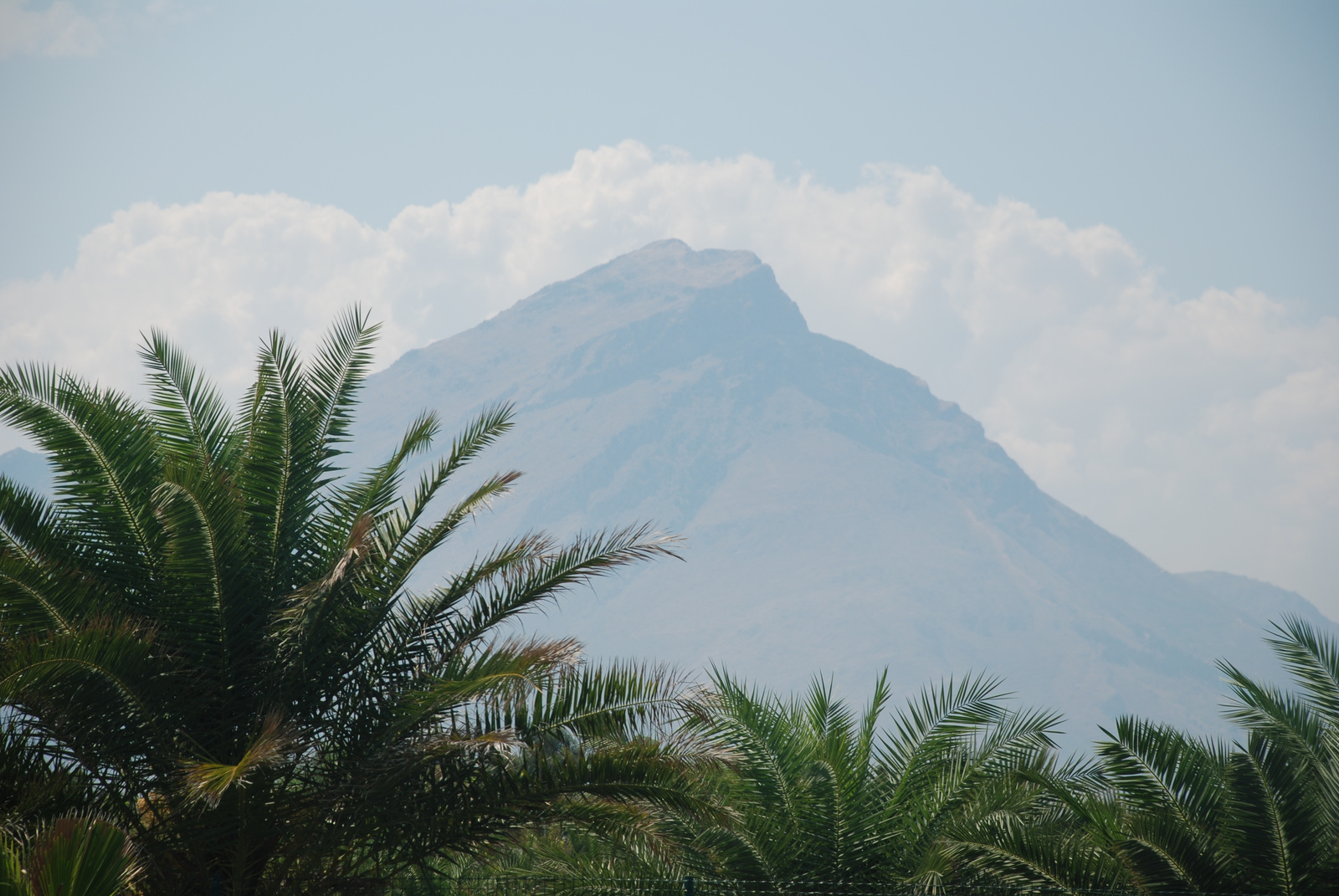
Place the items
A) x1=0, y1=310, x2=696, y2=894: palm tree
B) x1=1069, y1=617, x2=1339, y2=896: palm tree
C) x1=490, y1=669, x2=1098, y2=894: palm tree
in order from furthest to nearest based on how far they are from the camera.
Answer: x1=490, y1=669, x2=1098, y2=894: palm tree, x1=1069, y1=617, x2=1339, y2=896: palm tree, x1=0, y1=310, x2=696, y2=894: palm tree

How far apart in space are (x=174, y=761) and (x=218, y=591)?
110 cm

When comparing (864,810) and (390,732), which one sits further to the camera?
(864,810)

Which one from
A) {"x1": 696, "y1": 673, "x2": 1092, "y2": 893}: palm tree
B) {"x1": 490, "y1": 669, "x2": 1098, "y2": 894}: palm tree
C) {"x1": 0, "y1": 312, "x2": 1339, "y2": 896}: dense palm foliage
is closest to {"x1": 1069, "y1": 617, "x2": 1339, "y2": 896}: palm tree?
{"x1": 0, "y1": 312, "x2": 1339, "y2": 896}: dense palm foliage

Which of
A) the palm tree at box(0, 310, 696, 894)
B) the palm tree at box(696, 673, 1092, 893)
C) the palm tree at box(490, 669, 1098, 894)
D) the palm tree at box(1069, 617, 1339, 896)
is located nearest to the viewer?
the palm tree at box(0, 310, 696, 894)

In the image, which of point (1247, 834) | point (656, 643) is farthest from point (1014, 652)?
point (1247, 834)

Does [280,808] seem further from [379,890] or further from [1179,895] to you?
[1179,895]

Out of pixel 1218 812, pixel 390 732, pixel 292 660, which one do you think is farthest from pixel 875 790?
pixel 292 660

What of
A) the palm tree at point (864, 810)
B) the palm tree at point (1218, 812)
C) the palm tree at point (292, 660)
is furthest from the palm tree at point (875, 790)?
the palm tree at point (292, 660)

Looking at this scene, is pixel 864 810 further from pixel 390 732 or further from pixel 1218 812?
pixel 390 732

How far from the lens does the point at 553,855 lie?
10.0 metres

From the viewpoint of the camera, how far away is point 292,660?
7836mm

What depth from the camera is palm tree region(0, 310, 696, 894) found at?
7414 millimetres

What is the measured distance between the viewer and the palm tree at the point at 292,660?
7.41 metres

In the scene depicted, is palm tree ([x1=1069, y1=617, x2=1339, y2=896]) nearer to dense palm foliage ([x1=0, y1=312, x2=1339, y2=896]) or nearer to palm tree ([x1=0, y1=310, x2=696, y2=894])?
dense palm foliage ([x1=0, y1=312, x2=1339, y2=896])
